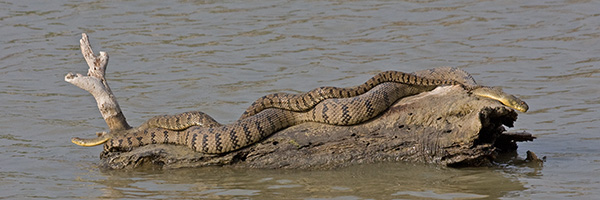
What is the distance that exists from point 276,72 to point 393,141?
6.76 m

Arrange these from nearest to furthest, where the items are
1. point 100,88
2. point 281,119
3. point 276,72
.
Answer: point 281,119
point 100,88
point 276,72

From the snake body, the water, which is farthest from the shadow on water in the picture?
the snake body

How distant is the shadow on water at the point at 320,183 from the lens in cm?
945

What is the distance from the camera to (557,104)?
13984mm

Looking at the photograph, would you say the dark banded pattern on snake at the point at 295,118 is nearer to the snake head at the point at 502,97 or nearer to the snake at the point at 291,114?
the snake at the point at 291,114

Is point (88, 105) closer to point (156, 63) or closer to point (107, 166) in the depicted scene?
point (156, 63)

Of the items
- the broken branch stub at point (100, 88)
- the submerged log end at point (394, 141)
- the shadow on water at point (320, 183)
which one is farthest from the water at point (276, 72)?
the broken branch stub at point (100, 88)

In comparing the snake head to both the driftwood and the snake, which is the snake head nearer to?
the snake

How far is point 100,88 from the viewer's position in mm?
11266

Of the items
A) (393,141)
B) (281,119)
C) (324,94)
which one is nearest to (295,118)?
(281,119)

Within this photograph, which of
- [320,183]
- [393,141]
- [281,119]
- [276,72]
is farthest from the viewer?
[276,72]

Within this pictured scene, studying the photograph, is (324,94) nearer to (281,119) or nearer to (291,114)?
(291,114)

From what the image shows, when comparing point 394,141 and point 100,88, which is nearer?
point 394,141

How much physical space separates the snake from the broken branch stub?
22 centimetres
